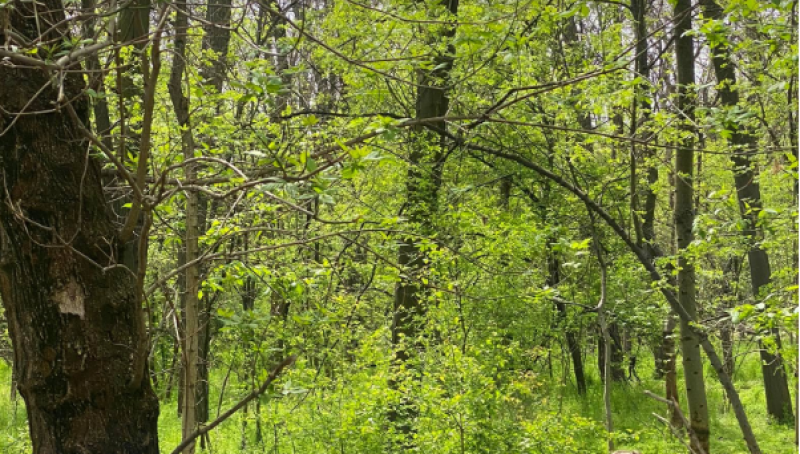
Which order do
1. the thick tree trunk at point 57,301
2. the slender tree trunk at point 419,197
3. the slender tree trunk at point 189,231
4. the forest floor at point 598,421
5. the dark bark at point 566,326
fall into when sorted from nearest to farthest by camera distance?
the thick tree trunk at point 57,301 → the slender tree trunk at point 189,231 → the forest floor at point 598,421 → the slender tree trunk at point 419,197 → the dark bark at point 566,326

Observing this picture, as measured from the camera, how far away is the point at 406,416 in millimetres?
6355

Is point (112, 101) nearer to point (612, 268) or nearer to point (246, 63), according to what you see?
point (246, 63)

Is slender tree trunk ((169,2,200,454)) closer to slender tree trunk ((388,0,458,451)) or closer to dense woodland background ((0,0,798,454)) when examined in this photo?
dense woodland background ((0,0,798,454))

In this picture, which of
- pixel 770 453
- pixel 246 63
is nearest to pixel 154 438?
Answer: pixel 246 63

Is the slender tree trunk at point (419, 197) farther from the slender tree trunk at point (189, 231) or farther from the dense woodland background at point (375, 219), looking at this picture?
the slender tree trunk at point (189, 231)

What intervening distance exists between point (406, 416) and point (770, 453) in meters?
6.22

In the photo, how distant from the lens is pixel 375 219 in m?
5.29

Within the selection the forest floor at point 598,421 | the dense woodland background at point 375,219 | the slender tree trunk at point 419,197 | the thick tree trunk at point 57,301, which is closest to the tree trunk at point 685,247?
the dense woodland background at point 375,219

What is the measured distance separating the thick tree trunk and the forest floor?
4.09 meters

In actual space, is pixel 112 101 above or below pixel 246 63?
above

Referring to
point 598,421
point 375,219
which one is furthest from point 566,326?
point 375,219

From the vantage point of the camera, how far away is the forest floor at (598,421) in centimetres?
638

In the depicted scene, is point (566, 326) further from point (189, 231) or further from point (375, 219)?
point (189, 231)

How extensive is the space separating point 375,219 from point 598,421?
416 cm
